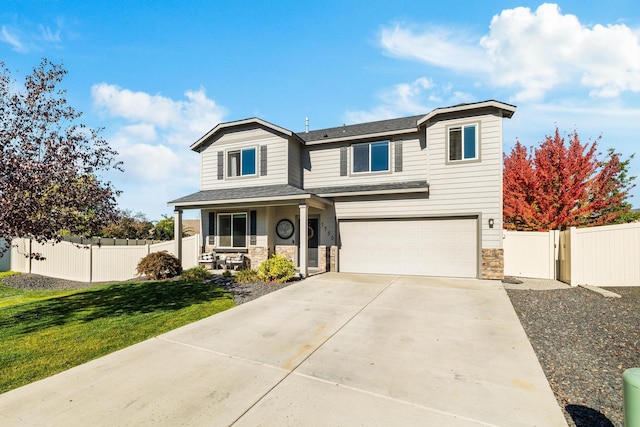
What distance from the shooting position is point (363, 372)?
3.97 m

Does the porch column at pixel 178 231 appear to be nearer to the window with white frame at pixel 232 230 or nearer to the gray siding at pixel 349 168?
the window with white frame at pixel 232 230

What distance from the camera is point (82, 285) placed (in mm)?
11820

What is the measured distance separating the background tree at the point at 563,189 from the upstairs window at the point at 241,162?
40.1 ft

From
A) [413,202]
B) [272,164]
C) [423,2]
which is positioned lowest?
[413,202]

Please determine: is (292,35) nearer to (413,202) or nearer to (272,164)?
(272,164)

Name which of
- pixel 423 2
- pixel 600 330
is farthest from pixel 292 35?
pixel 600 330

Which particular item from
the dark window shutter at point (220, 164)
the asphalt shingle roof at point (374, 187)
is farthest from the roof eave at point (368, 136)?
the dark window shutter at point (220, 164)

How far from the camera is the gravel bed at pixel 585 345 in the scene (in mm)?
3225

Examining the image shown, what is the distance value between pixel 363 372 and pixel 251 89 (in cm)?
1099

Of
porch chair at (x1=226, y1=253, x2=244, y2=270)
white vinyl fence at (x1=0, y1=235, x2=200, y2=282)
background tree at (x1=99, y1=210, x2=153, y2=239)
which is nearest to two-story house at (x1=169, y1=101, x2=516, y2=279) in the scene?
porch chair at (x1=226, y1=253, x2=244, y2=270)

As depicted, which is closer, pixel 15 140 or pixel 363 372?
pixel 363 372

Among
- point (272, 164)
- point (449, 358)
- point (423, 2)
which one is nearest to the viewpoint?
point (449, 358)

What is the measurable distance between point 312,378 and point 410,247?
8.56 meters

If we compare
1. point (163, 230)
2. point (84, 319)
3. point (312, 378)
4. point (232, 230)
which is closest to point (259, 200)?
point (232, 230)
